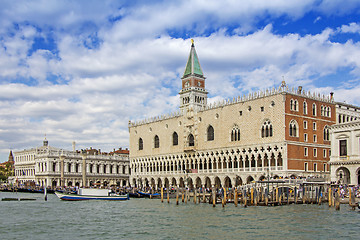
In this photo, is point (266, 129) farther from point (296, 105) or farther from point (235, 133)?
point (235, 133)

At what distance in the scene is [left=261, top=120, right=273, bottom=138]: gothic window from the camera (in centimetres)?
5037

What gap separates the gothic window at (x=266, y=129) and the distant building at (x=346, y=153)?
24.8ft

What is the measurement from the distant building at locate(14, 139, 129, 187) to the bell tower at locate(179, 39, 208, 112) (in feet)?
67.3

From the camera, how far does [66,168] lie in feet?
275

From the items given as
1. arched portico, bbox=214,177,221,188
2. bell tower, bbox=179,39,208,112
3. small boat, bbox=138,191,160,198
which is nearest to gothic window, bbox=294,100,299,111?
arched portico, bbox=214,177,221,188

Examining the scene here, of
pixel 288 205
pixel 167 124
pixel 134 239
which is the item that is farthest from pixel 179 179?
pixel 134 239

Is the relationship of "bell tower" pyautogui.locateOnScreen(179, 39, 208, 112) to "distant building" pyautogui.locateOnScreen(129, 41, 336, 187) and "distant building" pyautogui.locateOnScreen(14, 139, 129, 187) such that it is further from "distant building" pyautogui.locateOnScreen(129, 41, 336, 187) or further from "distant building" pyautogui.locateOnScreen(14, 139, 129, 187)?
"distant building" pyautogui.locateOnScreen(14, 139, 129, 187)

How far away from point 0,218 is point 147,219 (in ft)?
32.5

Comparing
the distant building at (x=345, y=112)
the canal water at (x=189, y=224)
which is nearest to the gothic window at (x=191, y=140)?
the distant building at (x=345, y=112)

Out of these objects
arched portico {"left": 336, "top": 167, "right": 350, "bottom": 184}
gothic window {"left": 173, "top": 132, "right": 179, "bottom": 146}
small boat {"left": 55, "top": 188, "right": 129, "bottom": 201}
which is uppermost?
gothic window {"left": 173, "top": 132, "right": 179, "bottom": 146}

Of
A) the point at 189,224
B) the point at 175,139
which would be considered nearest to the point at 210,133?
the point at 175,139

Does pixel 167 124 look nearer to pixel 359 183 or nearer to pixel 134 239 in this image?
pixel 359 183

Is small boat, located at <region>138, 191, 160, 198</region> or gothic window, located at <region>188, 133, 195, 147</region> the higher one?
gothic window, located at <region>188, 133, 195, 147</region>

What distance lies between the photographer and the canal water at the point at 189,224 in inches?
897
